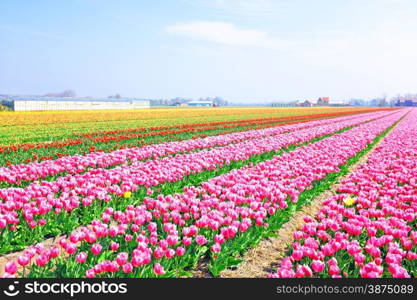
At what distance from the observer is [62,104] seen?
9875 cm

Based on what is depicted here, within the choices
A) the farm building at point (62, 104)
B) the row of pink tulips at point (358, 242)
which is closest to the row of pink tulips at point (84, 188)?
the row of pink tulips at point (358, 242)

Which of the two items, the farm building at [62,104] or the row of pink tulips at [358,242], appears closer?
the row of pink tulips at [358,242]

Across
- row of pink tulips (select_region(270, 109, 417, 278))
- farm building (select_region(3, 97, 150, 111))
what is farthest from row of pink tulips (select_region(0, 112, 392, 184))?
farm building (select_region(3, 97, 150, 111))

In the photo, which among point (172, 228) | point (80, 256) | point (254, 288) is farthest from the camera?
point (172, 228)

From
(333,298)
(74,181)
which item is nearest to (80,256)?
(333,298)

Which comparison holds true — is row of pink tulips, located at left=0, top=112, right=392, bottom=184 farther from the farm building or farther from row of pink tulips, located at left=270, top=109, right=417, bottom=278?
the farm building

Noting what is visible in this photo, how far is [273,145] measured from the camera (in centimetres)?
1545

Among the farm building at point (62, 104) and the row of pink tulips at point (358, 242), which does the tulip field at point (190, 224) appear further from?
the farm building at point (62, 104)

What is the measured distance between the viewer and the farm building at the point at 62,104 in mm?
85562

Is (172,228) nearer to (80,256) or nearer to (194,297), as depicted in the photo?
(80,256)

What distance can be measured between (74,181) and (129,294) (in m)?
4.45

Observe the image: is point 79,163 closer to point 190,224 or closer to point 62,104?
point 190,224

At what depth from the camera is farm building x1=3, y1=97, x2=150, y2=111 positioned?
85.6 meters

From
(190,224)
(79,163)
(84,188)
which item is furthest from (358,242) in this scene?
(79,163)
